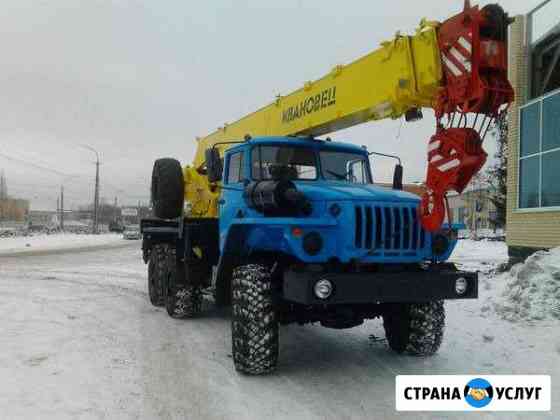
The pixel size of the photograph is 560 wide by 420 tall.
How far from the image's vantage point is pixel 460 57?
16.6 ft

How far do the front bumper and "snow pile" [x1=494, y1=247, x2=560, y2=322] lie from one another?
3051 mm

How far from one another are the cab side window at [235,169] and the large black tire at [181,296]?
1.97m

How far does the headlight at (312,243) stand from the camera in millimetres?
4957

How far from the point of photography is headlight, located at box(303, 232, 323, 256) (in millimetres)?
4957

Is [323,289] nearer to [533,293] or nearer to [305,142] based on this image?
[305,142]

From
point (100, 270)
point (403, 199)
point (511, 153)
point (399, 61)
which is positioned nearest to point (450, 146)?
point (403, 199)

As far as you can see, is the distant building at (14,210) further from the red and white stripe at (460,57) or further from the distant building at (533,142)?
Result: the red and white stripe at (460,57)

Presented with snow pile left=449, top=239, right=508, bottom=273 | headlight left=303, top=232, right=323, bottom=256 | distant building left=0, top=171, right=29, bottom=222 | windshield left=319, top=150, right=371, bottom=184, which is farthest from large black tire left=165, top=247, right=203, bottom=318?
distant building left=0, top=171, right=29, bottom=222

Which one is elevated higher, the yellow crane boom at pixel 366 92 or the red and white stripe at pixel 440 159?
the yellow crane boom at pixel 366 92

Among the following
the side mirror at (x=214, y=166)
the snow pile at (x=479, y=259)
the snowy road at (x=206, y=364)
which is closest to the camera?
the snowy road at (x=206, y=364)

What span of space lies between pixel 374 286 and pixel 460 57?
2.31 meters

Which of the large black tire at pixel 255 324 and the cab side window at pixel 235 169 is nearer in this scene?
the large black tire at pixel 255 324

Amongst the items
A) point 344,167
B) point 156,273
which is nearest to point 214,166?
point 344,167

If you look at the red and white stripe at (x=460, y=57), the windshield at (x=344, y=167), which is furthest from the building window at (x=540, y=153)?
the red and white stripe at (x=460, y=57)
